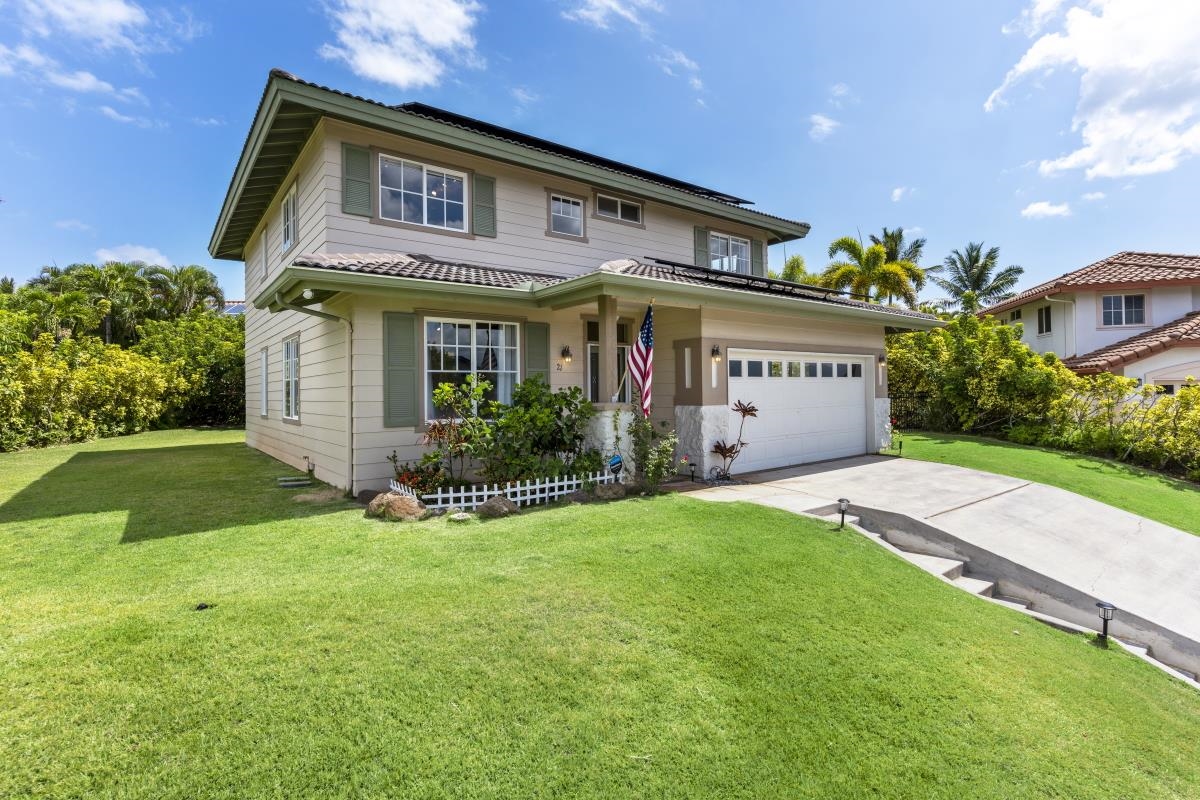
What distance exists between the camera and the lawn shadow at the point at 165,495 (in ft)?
20.2

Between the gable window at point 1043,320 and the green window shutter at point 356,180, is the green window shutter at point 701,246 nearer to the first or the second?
the green window shutter at point 356,180

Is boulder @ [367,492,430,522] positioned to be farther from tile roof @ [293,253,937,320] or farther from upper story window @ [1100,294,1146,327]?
upper story window @ [1100,294,1146,327]

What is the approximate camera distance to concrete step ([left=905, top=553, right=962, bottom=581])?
548cm

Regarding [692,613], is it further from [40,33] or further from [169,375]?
[169,375]

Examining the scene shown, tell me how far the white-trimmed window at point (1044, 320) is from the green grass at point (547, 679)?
2074 cm

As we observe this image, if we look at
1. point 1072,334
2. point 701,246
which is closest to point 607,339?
point 701,246

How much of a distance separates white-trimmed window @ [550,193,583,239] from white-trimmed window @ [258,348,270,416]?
8031 mm

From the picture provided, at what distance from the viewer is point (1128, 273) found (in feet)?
59.9

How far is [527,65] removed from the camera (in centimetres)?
1169

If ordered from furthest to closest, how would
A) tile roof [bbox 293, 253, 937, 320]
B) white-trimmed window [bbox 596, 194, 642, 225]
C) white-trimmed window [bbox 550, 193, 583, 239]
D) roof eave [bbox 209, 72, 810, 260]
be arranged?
white-trimmed window [bbox 596, 194, 642, 225] < white-trimmed window [bbox 550, 193, 583, 239] < roof eave [bbox 209, 72, 810, 260] < tile roof [bbox 293, 253, 937, 320]

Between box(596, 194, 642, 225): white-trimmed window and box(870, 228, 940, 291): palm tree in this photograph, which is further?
box(870, 228, 940, 291): palm tree

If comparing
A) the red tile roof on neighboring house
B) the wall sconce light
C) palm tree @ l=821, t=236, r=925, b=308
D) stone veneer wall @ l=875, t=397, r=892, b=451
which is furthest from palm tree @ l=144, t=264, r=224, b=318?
the red tile roof on neighboring house

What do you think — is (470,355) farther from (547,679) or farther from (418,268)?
(547,679)

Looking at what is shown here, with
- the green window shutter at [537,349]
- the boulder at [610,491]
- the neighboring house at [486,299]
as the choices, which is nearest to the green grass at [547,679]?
the boulder at [610,491]
